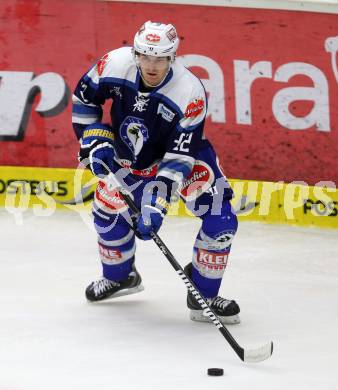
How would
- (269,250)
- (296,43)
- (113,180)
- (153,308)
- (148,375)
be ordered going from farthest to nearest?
(296,43) → (269,250) → (153,308) → (113,180) → (148,375)

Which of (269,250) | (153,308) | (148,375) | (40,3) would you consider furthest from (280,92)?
(148,375)

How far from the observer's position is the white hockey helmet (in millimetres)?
5254

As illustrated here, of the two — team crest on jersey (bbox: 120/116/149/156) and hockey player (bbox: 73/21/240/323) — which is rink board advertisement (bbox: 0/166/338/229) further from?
team crest on jersey (bbox: 120/116/149/156)

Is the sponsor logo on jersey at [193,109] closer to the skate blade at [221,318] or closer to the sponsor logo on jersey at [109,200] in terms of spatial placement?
the sponsor logo on jersey at [109,200]

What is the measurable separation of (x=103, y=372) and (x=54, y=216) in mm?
2666

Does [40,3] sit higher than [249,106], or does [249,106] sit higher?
[40,3]

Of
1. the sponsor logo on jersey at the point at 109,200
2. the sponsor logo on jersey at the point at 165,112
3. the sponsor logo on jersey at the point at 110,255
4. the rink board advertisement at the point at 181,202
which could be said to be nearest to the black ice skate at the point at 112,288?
the sponsor logo on jersey at the point at 110,255

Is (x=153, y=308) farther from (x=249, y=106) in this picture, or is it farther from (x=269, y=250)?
(x=249, y=106)

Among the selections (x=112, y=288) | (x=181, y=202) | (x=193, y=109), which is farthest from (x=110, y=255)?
(x=181, y=202)

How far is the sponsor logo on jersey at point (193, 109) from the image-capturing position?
17.6ft

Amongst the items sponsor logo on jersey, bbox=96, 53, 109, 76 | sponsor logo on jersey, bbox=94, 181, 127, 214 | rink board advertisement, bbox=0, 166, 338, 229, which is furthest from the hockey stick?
rink board advertisement, bbox=0, 166, 338, 229

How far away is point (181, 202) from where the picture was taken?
7.35 meters

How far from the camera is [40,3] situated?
25.1 feet

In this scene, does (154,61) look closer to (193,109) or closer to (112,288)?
(193,109)
